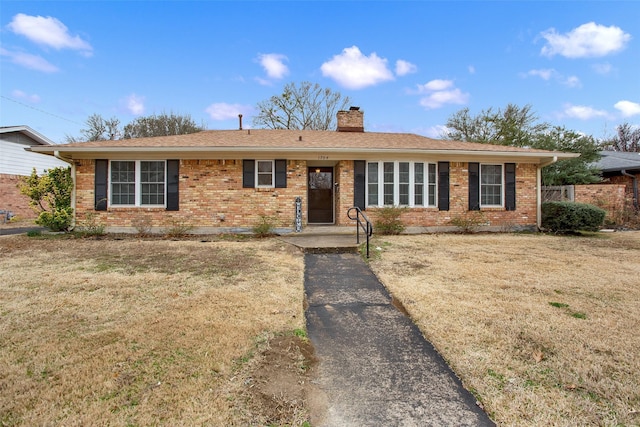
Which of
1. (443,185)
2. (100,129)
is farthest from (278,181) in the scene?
(100,129)

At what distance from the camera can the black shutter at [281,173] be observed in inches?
378

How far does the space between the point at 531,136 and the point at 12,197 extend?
2687 cm

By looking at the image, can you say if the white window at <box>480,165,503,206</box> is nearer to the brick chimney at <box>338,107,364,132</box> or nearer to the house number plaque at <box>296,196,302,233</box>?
the brick chimney at <box>338,107,364,132</box>

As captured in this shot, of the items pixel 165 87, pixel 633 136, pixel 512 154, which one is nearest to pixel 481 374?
pixel 512 154

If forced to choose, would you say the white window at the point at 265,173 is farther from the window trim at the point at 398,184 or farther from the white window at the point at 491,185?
the white window at the point at 491,185

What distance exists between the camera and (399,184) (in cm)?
1000

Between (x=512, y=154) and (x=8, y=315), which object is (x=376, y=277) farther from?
(x=512, y=154)

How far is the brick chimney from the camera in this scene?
1295 cm

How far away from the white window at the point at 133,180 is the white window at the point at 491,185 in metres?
9.92

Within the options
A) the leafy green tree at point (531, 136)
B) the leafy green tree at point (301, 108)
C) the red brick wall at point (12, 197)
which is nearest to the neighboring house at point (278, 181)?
the leafy green tree at point (531, 136)

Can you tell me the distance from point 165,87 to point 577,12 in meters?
17.1

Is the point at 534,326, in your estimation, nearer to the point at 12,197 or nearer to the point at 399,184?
the point at 399,184

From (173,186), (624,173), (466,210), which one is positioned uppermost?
(624,173)

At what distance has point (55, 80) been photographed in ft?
47.7
